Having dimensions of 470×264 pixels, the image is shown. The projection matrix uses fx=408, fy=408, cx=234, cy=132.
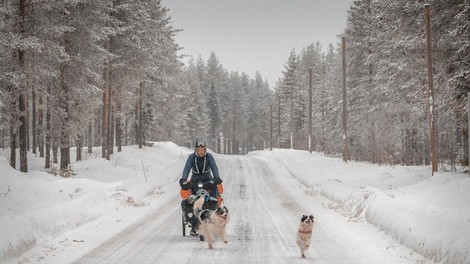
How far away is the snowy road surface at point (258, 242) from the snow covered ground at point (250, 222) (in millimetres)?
20

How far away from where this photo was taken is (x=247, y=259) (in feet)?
24.4

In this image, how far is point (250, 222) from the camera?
11664mm

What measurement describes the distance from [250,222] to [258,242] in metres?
2.73

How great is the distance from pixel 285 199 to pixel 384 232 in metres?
7.53

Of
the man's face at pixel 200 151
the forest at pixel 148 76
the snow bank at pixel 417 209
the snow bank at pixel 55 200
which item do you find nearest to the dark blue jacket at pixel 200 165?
the man's face at pixel 200 151

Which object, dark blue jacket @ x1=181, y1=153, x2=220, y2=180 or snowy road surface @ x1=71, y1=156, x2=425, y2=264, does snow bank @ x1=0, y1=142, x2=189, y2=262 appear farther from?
dark blue jacket @ x1=181, y1=153, x2=220, y2=180

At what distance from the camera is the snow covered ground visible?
7.56 m

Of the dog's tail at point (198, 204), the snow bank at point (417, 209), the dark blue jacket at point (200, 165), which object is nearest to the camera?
the snow bank at point (417, 209)

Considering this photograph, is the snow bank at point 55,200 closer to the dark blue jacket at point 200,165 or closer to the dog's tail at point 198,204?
the dog's tail at point 198,204

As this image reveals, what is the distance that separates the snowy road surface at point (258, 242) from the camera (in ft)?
24.9

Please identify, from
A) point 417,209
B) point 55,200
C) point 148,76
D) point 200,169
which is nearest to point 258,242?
point 200,169

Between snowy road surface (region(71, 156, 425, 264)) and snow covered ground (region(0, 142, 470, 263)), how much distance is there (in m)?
0.02

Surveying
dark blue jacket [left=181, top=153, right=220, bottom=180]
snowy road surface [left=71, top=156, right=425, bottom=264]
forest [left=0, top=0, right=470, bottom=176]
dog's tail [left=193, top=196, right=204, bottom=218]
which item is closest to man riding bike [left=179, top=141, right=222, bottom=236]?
dark blue jacket [left=181, top=153, right=220, bottom=180]

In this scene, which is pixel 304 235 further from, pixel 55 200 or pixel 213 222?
pixel 55 200
